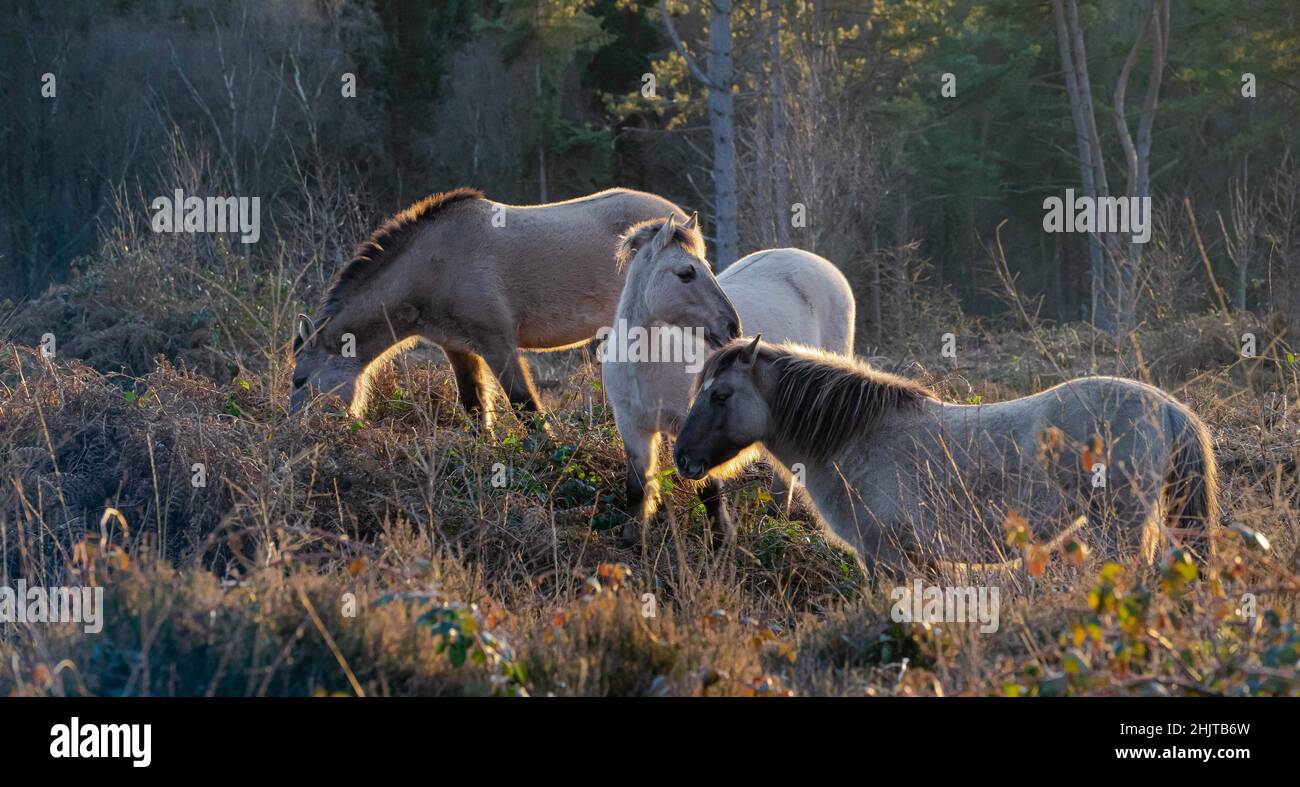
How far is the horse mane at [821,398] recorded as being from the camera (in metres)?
5.93

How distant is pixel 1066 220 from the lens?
29.3 metres

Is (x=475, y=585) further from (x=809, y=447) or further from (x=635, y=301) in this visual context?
(x=635, y=301)

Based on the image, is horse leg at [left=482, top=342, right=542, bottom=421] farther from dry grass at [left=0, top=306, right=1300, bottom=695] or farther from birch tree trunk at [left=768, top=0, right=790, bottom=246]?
birch tree trunk at [left=768, top=0, right=790, bottom=246]

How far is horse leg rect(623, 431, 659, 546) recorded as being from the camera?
715cm

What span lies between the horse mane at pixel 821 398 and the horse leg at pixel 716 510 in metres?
1.25

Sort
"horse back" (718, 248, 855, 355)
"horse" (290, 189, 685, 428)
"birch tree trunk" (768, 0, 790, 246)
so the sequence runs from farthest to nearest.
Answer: "birch tree trunk" (768, 0, 790, 246), "horse" (290, 189, 685, 428), "horse back" (718, 248, 855, 355)

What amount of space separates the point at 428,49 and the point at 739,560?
23.7 metres

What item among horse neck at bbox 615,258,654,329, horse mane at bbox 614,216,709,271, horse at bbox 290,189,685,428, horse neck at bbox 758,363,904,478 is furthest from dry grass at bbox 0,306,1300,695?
horse mane at bbox 614,216,709,271

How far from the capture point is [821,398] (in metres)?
5.91

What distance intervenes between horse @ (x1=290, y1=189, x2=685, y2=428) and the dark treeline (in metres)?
11.3

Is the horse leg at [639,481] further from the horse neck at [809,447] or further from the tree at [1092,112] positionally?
the tree at [1092,112]

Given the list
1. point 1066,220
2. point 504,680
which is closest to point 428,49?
point 1066,220

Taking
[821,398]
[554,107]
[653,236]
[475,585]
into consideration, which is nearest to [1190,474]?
[821,398]

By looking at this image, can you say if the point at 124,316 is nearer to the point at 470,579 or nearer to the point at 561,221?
the point at 561,221
